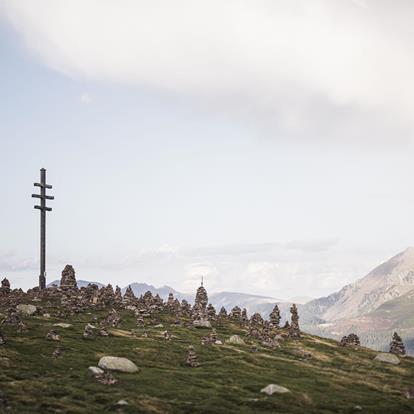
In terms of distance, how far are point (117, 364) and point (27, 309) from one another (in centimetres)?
3141

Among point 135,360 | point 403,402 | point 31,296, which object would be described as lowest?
point 403,402

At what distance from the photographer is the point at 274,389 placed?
159 ft

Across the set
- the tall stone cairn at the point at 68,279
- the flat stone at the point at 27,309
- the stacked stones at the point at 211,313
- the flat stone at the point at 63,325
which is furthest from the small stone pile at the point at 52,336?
the stacked stones at the point at 211,313

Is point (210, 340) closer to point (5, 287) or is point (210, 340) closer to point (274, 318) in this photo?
point (274, 318)

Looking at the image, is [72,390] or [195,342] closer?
[72,390]

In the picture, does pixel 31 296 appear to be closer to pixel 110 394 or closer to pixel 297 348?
pixel 297 348

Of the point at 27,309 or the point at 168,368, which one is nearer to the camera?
the point at 168,368

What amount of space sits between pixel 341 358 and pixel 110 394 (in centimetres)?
4349

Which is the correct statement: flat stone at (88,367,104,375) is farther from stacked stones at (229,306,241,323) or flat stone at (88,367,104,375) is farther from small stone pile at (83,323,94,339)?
stacked stones at (229,306,241,323)

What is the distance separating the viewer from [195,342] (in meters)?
73.8

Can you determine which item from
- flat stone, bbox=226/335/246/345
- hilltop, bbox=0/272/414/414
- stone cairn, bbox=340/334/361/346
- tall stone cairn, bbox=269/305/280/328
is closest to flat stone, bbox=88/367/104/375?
hilltop, bbox=0/272/414/414

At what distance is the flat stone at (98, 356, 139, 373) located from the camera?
172 feet

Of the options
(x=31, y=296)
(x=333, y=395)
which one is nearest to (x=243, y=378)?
(x=333, y=395)

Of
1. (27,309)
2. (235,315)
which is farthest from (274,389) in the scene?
(235,315)
